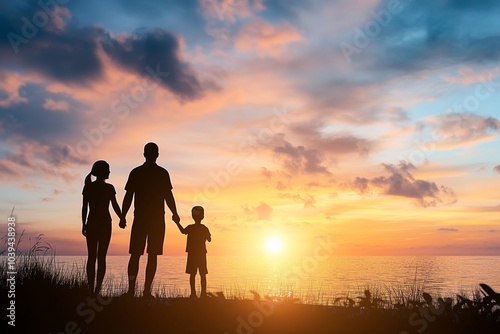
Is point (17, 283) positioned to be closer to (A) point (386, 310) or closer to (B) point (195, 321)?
(B) point (195, 321)

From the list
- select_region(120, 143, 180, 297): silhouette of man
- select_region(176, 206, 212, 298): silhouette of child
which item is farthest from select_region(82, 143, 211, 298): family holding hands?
select_region(176, 206, 212, 298): silhouette of child

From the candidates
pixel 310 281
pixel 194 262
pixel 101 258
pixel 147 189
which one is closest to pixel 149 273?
pixel 101 258

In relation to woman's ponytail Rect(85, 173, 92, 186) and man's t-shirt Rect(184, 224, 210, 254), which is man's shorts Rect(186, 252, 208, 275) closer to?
man's t-shirt Rect(184, 224, 210, 254)

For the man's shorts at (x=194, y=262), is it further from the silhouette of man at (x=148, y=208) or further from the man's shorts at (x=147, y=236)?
the man's shorts at (x=147, y=236)

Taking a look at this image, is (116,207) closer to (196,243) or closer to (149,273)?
(149,273)

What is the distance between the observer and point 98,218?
10930 mm

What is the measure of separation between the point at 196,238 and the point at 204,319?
17.3ft

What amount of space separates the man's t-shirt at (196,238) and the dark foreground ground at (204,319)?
374 cm

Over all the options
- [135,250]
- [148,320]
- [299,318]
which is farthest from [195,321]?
[135,250]

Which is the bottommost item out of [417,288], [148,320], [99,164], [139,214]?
[148,320]

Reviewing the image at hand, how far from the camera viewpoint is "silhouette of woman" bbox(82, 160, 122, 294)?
10.9 metres

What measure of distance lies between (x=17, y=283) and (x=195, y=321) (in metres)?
4.34

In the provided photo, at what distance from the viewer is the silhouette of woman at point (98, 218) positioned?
35.7 feet

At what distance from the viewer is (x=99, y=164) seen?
1111cm
